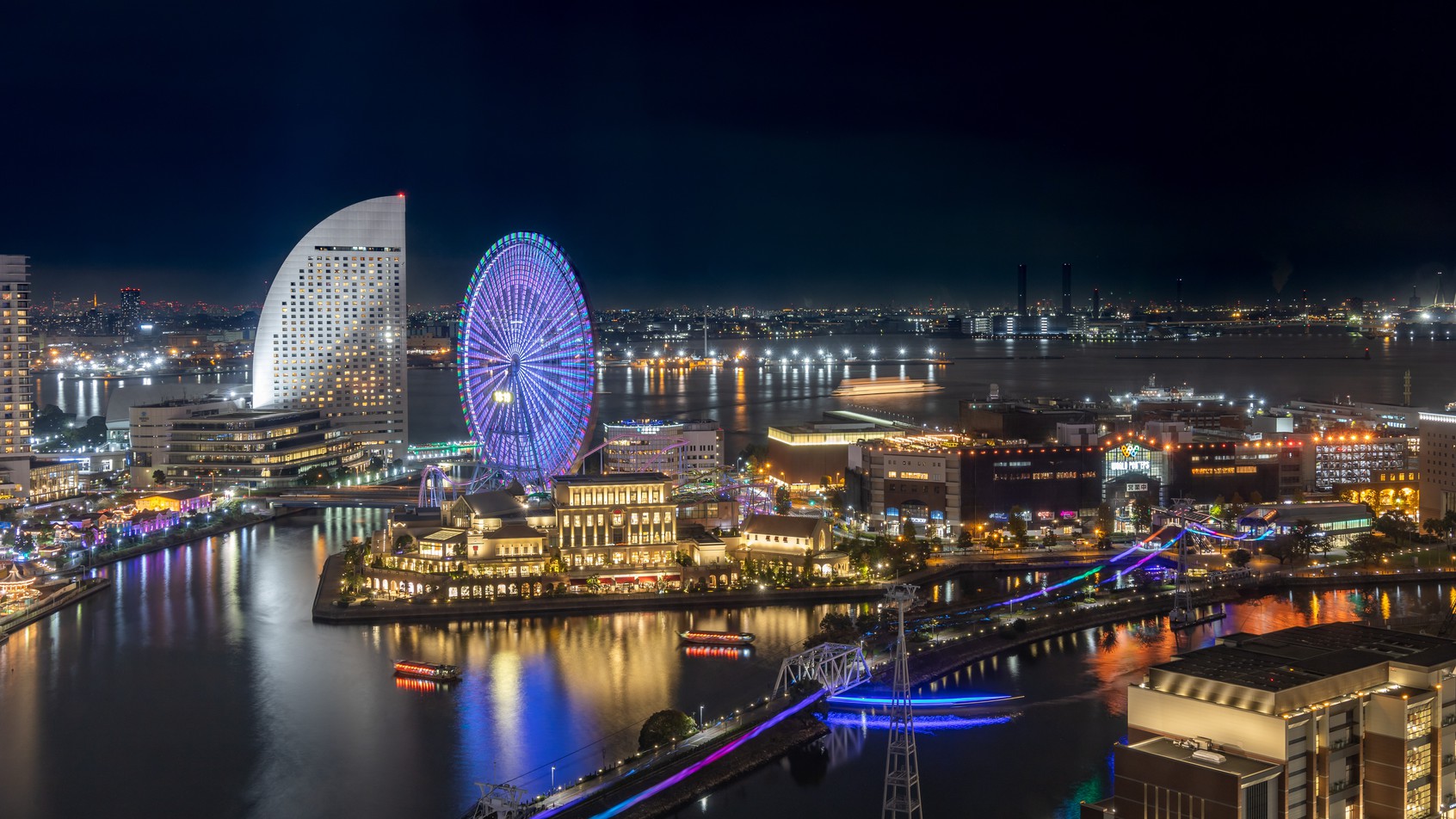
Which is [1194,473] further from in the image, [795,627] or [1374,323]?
[1374,323]

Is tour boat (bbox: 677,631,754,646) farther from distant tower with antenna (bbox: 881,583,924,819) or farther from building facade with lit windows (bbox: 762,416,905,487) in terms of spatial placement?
building facade with lit windows (bbox: 762,416,905,487)

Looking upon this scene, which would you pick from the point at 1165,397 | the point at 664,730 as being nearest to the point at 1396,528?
the point at 664,730

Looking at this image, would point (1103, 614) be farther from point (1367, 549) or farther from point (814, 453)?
point (814, 453)

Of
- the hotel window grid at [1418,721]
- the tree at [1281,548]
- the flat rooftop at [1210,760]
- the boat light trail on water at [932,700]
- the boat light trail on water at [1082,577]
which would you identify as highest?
the hotel window grid at [1418,721]

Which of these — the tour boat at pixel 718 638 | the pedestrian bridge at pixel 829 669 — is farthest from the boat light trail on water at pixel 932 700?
the tour boat at pixel 718 638

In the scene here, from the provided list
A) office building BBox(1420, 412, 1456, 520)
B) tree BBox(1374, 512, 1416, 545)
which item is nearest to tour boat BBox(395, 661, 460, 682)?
tree BBox(1374, 512, 1416, 545)

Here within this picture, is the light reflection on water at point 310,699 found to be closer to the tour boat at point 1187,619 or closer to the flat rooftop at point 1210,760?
the tour boat at point 1187,619

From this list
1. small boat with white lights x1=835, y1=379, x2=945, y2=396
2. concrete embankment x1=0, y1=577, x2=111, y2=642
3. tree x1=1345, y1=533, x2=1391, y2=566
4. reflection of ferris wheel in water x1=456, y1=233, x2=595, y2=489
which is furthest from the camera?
small boat with white lights x1=835, y1=379, x2=945, y2=396
